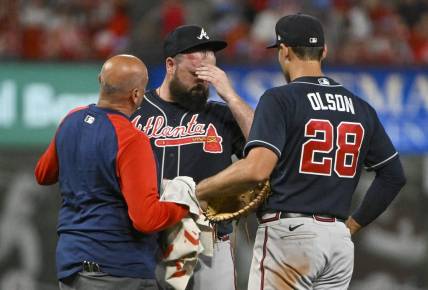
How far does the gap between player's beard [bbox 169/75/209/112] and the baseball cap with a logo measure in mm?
172

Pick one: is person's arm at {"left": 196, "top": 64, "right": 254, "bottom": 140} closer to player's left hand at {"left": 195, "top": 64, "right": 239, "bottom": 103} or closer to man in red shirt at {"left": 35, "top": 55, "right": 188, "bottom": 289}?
player's left hand at {"left": 195, "top": 64, "right": 239, "bottom": 103}

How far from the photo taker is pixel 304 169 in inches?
178

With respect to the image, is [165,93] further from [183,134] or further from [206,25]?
[206,25]

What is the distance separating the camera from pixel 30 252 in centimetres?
1000

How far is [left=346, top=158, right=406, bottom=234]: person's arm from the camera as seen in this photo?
16.2ft

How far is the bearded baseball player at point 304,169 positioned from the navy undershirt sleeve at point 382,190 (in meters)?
0.31

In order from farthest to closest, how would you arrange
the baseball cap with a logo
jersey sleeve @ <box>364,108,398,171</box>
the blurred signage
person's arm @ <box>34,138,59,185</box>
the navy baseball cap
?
the blurred signage < the baseball cap with a logo < jersey sleeve @ <box>364,108,398,171</box> < the navy baseball cap < person's arm @ <box>34,138,59,185</box>

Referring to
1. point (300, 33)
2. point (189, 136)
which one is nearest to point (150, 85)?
point (189, 136)

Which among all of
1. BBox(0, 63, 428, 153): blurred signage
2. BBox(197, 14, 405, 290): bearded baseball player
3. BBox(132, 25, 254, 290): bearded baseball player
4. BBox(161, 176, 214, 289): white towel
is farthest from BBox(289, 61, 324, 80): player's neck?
BBox(0, 63, 428, 153): blurred signage

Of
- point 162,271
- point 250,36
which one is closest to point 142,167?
point 162,271

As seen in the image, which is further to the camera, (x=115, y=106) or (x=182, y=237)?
(x=182, y=237)

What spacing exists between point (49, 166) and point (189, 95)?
45.1 inches

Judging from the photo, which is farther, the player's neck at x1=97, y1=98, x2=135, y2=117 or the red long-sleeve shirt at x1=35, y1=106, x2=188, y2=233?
the player's neck at x1=97, y1=98, x2=135, y2=117

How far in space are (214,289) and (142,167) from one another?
51.9 inches
